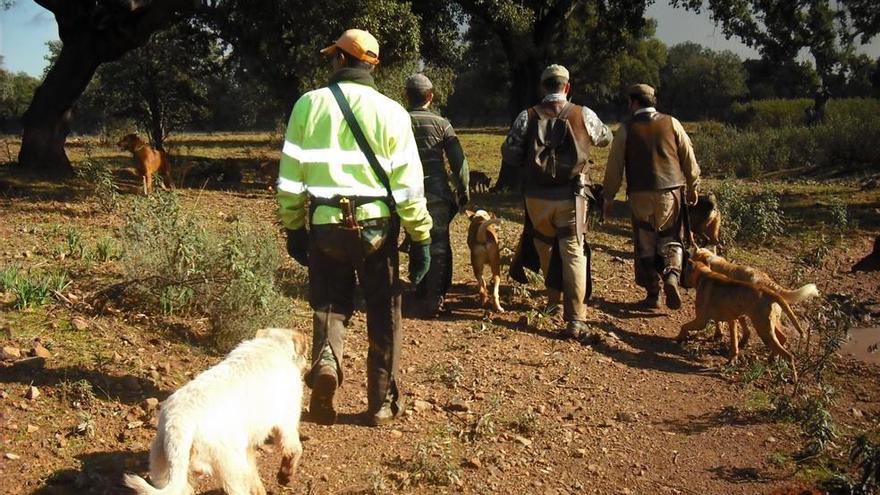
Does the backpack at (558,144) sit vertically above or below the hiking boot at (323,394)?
above

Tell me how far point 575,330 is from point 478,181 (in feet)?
34.2

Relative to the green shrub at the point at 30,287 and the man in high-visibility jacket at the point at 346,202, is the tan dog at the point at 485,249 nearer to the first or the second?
the man in high-visibility jacket at the point at 346,202

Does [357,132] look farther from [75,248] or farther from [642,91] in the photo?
[75,248]

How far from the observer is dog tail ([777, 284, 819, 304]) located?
6180 mm

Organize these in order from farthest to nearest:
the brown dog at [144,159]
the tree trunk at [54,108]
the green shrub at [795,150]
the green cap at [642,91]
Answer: the green shrub at [795,150], the tree trunk at [54,108], the brown dog at [144,159], the green cap at [642,91]

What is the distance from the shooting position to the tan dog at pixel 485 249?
7.66 m

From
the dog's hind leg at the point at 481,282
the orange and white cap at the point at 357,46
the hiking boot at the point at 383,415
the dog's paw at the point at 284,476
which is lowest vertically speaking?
the dog's paw at the point at 284,476

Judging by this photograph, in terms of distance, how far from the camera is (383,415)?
5.07m

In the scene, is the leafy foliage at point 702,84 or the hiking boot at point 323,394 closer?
the hiking boot at point 323,394

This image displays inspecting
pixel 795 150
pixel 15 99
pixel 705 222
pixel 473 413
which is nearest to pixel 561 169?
pixel 473 413

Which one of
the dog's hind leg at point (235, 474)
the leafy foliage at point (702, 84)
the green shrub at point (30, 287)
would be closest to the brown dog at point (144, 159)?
the green shrub at point (30, 287)

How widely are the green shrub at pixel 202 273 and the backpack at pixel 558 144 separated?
93.9 inches

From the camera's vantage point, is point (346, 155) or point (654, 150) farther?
point (654, 150)

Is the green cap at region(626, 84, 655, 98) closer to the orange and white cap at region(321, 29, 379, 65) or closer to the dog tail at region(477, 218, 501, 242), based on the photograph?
the dog tail at region(477, 218, 501, 242)
